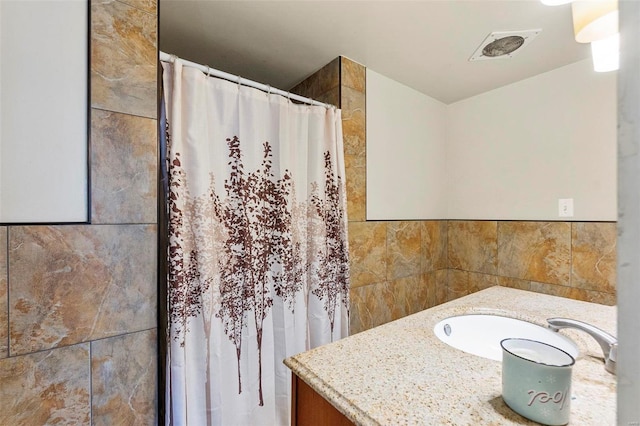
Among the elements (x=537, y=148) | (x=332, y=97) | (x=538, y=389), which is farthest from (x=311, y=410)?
(x=537, y=148)

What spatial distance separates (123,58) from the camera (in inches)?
34.7

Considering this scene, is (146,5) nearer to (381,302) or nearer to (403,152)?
(403,152)

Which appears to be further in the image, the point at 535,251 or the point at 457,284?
the point at 457,284

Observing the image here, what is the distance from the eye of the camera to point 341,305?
1523 mm

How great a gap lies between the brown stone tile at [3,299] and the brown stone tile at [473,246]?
7.55 ft

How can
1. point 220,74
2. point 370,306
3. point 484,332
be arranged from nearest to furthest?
point 484,332
point 220,74
point 370,306

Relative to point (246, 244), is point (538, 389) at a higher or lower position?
lower

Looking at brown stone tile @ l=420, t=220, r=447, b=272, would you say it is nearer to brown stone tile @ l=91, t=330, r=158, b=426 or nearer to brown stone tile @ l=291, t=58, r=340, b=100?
brown stone tile @ l=291, t=58, r=340, b=100

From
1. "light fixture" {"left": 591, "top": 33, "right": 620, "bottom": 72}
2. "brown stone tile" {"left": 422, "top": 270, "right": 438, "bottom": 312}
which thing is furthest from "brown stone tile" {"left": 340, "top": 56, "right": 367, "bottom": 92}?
"brown stone tile" {"left": 422, "top": 270, "right": 438, "bottom": 312}

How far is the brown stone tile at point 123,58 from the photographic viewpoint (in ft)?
2.77

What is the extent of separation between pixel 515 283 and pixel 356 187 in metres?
1.20

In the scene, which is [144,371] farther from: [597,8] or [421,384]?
[597,8]

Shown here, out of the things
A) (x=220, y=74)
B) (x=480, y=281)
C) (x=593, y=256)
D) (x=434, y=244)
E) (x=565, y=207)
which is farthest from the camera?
(x=434, y=244)

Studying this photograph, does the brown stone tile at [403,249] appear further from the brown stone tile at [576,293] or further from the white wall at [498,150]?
the brown stone tile at [576,293]
